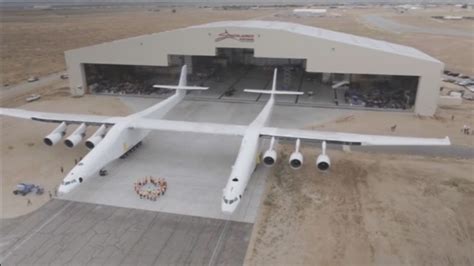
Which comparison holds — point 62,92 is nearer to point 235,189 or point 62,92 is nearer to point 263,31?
point 263,31

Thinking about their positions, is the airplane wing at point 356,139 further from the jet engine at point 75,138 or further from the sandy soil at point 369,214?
the jet engine at point 75,138

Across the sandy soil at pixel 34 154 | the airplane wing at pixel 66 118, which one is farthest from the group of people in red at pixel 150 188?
the airplane wing at pixel 66 118

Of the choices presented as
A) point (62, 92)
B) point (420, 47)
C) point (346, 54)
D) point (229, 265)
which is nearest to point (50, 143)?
point (229, 265)

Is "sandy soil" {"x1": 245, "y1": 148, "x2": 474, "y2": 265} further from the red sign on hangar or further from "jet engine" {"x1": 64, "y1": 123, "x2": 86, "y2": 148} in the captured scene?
the red sign on hangar

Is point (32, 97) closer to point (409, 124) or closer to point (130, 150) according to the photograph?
point (130, 150)

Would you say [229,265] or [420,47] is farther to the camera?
[420,47]
